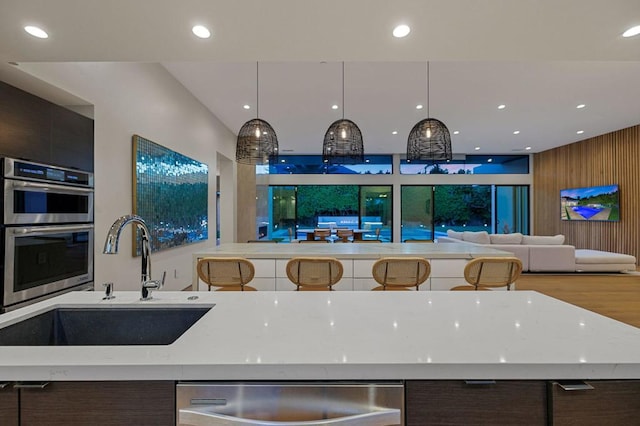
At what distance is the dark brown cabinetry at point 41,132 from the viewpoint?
1874mm

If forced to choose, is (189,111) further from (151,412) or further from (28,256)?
(151,412)

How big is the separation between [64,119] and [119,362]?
2.38 metres

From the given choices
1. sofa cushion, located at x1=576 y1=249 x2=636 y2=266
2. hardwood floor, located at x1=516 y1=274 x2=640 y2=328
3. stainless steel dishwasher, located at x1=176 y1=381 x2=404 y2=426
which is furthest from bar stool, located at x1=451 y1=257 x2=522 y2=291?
sofa cushion, located at x1=576 y1=249 x2=636 y2=266

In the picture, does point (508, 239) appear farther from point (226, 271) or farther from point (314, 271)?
point (226, 271)

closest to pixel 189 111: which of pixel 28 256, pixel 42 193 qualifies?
pixel 42 193

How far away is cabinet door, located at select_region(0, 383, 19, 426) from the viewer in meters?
0.74

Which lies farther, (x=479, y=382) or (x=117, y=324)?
(x=117, y=324)

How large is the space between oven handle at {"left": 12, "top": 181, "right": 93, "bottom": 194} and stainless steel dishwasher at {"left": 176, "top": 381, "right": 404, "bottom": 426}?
2.01 metres

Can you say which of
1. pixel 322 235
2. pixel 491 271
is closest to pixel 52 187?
pixel 491 271

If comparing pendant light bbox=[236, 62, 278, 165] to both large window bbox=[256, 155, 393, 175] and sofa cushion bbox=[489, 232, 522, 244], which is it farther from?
large window bbox=[256, 155, 393, 175]

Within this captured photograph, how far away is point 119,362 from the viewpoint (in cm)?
75

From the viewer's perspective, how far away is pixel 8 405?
745 mm

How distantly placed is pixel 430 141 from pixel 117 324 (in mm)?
3215

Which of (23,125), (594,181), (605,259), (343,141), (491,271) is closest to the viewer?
(23,125)
